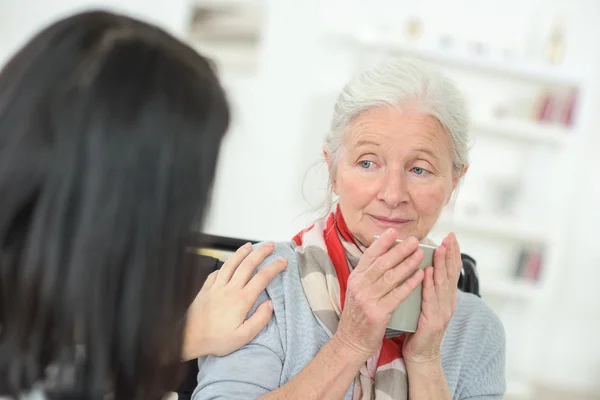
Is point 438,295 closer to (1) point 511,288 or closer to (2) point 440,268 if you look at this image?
(2) point 440,268

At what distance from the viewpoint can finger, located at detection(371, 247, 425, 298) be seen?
117 cm

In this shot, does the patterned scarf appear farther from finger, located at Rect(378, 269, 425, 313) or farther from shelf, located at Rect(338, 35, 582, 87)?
shelf, located at Rect(338, 35, 582, 87)

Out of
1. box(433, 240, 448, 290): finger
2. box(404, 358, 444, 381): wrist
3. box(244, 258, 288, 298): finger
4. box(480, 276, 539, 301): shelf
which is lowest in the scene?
box(480, 276, 539, 301): shelf

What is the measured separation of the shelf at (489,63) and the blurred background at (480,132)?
0.28ft

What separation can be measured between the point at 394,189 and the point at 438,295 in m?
0.25

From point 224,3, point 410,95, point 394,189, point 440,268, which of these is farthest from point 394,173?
point 224,3

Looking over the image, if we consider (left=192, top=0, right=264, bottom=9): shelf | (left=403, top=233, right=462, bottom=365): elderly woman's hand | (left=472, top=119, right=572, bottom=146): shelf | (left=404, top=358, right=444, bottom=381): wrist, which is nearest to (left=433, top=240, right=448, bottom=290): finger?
(left=403, top=233, right=462, bottom=365): elderly woman's hand

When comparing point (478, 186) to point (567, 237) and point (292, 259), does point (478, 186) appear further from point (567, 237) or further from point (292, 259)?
point (292, 259)

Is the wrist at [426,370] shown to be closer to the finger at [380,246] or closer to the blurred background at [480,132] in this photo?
the finger at [380,246]

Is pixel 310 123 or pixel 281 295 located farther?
pixel 310 123

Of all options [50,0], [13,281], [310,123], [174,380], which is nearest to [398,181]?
[174,380]

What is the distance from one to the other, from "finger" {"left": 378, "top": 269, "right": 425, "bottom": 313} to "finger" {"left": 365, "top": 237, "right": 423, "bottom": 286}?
2cm

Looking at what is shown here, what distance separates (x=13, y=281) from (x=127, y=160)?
0.59 feet

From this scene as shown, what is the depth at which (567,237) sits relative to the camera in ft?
15.3
